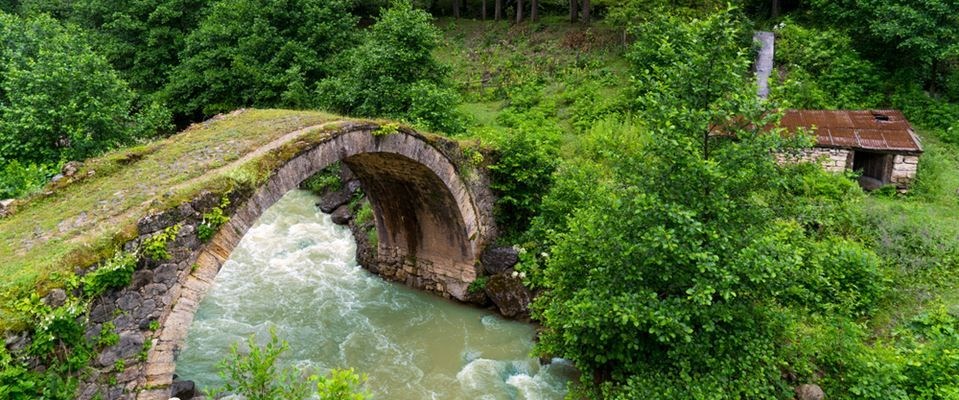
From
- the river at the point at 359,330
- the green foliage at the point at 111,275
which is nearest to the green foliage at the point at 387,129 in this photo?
the river at the point at 359,330

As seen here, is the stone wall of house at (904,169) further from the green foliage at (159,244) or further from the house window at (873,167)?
the green foliage at (159,244)

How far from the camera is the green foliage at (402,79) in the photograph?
17.2 meters

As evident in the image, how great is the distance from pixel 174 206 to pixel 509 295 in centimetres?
760

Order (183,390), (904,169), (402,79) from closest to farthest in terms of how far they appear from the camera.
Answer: (183,390), (904,169), (402,79)

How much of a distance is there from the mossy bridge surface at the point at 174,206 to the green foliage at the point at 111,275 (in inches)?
4.4

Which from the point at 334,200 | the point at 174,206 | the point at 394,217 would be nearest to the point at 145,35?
the point at 334,200

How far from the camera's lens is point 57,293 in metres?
6.80

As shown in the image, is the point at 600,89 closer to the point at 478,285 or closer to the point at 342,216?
the point at 342,216

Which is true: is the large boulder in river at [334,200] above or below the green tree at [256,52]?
below

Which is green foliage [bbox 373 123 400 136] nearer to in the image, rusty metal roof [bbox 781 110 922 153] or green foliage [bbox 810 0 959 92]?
rusty metal roof [bbox 781 110 922 153]

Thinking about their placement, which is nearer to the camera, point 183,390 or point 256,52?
point 183,390

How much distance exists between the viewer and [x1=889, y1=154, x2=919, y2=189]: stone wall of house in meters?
13.5

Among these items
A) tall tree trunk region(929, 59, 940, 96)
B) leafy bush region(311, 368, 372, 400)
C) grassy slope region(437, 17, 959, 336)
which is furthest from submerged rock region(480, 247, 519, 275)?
tall tree trunk region(929, 59, 940, 96)

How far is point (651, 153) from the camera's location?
8.31m
